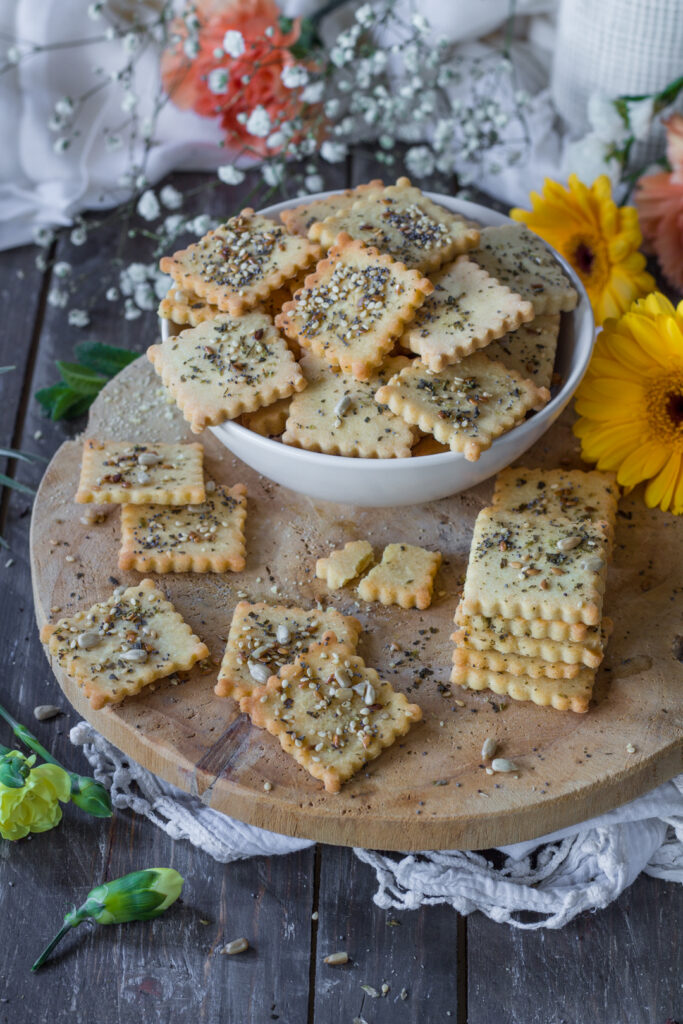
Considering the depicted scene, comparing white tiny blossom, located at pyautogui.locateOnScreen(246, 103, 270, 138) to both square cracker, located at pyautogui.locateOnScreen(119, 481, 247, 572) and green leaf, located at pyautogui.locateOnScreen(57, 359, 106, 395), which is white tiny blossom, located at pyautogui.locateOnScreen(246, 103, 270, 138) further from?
square cracker, located at pyautogui.locateOnScreen(119, 481, 247, 572)

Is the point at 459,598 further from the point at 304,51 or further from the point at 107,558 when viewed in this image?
the point at 304,51

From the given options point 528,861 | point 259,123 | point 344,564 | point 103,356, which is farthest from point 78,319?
point 528,861

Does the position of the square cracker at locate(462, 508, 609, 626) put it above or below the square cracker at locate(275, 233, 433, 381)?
below

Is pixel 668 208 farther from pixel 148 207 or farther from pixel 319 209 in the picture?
pixel 148 207

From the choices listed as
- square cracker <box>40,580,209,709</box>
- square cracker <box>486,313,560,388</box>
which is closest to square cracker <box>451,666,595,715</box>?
square cracker <box>40,580,209,709</box>

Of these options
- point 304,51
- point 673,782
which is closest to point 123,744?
point 673,782

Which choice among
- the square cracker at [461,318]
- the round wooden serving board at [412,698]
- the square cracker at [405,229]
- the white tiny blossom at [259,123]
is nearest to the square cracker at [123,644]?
the round wooden serving board at [412,698]

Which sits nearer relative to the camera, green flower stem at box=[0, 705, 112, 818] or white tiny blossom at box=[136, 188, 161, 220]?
green flower stem at box=[0, 705, 112, 818]
